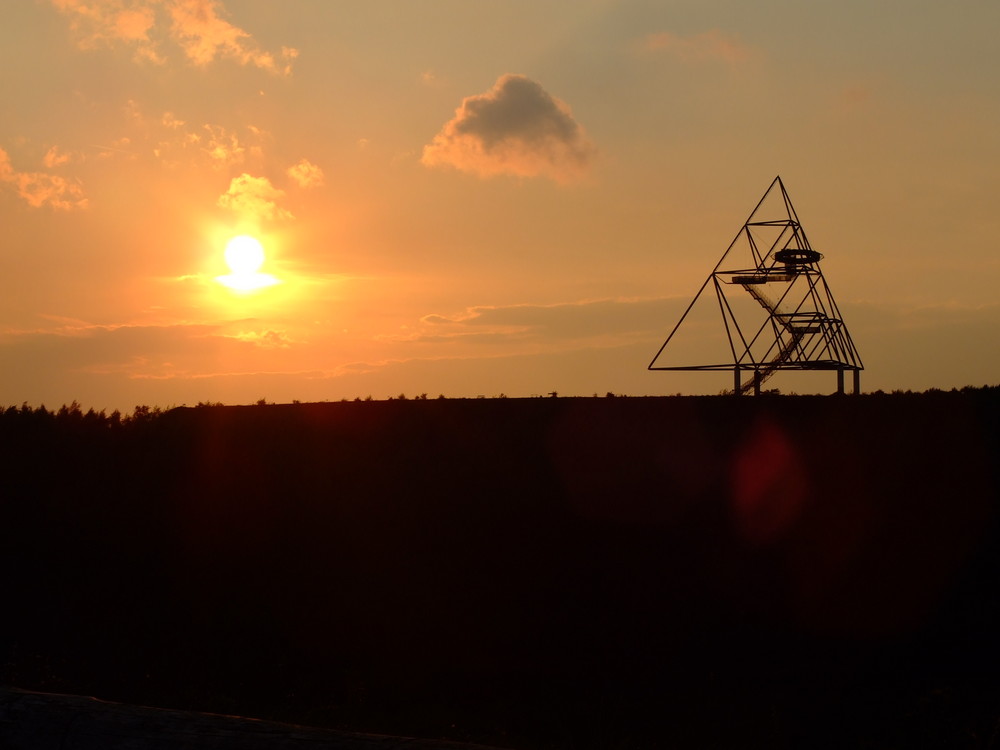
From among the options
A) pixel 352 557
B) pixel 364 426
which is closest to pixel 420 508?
pixel 352 557

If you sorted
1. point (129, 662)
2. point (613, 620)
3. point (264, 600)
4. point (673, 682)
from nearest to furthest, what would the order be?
point (673, 682) < point (613, 620) < point (129, 662) < point (264, 600)

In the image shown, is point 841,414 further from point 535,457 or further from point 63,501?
point 63,501

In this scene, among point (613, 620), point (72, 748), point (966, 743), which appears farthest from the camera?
point (613, 620)

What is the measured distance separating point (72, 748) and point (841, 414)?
12.0 metres

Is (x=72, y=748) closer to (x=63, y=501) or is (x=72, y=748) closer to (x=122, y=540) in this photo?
(x=122, y=540)

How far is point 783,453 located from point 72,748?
11266 mm

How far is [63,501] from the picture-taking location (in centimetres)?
1792

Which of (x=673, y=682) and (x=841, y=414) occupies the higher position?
(x=841, y=414)

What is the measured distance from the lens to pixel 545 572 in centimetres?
1422

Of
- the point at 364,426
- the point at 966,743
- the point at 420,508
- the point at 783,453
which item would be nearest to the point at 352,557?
the point at 420,508

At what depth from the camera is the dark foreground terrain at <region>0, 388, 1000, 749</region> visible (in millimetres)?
11859

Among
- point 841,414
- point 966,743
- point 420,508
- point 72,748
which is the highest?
point 841,414

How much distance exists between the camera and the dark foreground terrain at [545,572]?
11859 mm

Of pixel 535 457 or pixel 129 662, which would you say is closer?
pixel 129 662
